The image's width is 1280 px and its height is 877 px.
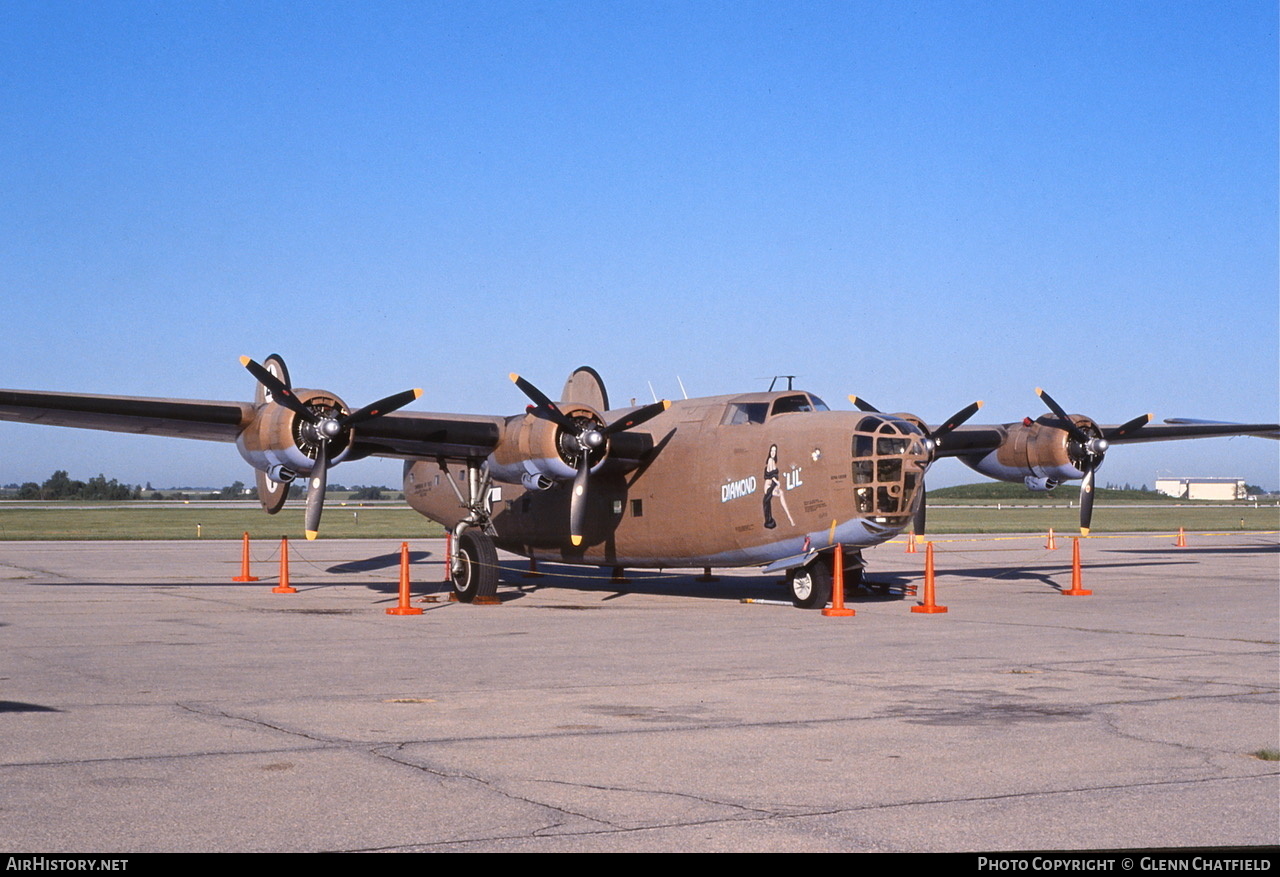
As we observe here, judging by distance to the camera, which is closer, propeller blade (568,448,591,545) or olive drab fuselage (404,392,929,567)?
olive drab fuselage (404,392,929,567)

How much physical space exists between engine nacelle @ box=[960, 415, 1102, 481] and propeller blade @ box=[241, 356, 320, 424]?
1409cm

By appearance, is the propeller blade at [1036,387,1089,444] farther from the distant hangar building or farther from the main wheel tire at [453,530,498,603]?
the distant hangar building

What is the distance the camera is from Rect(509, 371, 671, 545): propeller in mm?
20625

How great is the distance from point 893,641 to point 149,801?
10149mm

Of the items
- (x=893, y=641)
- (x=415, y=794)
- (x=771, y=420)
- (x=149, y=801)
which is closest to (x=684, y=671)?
(x=893, y=641)

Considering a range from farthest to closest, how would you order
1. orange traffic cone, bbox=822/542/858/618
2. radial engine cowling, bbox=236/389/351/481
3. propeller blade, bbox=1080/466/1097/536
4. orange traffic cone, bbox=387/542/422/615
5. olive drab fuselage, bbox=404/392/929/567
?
propeller blade, bbox=1080/466/1097/536
radial engine cowling, bbox=236/389/351/481
orange traffic cone, bbox=387/542/422/615
olive drab fuselage, bbox=404/392/929/567
orange traffic cone, bbox=822/542/858/618

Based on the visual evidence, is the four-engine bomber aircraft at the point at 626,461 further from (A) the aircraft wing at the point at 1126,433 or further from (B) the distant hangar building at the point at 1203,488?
(B) the distant hangar building at the point at 1203,488

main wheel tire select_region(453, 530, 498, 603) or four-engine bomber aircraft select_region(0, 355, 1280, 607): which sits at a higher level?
four-engine bomber aircraft select_region(0, 355, 1280, 607)

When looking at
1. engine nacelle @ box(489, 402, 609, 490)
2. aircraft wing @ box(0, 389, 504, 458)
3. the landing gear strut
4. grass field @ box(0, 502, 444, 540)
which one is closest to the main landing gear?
engine nacelle @ box(489, 402, 609, 490)

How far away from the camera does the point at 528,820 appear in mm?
6227

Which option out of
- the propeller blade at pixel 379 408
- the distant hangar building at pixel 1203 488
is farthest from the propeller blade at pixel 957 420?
the distant hangar building at pixel 1203 488

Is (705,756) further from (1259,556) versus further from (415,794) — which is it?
(1259,556)

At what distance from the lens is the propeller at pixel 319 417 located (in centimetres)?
1938

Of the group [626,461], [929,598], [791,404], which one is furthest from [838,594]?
[626,461]
